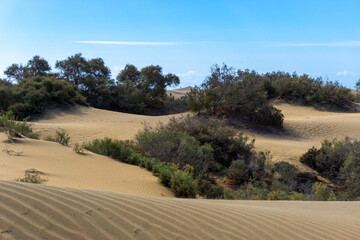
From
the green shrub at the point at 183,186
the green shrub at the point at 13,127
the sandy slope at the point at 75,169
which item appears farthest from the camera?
the green shrub at the point at 13,127

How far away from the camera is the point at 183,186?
752 centimetres

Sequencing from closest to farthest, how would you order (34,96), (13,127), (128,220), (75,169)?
(128,220) < (75,169) < (13,127) < (34,96)

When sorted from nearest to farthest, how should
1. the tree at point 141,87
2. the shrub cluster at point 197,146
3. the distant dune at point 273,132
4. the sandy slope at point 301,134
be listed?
1. the shrub cluster at point 197,146
2. the sandy slope at point 301,134
3. the distant dune at point 273,132
4. the tree at point 141,87

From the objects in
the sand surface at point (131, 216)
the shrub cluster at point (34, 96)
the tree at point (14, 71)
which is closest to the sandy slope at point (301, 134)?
the sand surface at point (131, 216)

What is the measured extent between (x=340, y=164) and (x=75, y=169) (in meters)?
9.36

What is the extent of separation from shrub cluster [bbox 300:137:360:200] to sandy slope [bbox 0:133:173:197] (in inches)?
229

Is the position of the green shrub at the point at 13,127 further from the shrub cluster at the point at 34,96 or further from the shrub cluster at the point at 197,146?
the shrub cluster at the point at 34,96

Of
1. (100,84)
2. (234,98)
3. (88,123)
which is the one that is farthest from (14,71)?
(234,98)

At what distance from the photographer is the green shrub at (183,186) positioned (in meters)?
7.56

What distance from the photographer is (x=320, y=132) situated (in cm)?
1770

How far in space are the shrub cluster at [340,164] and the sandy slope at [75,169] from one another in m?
5.81

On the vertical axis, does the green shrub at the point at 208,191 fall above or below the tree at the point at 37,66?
below

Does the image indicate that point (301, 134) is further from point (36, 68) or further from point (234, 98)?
point (36, 68)

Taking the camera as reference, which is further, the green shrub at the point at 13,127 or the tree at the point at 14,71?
the tree at the point at 14,71
